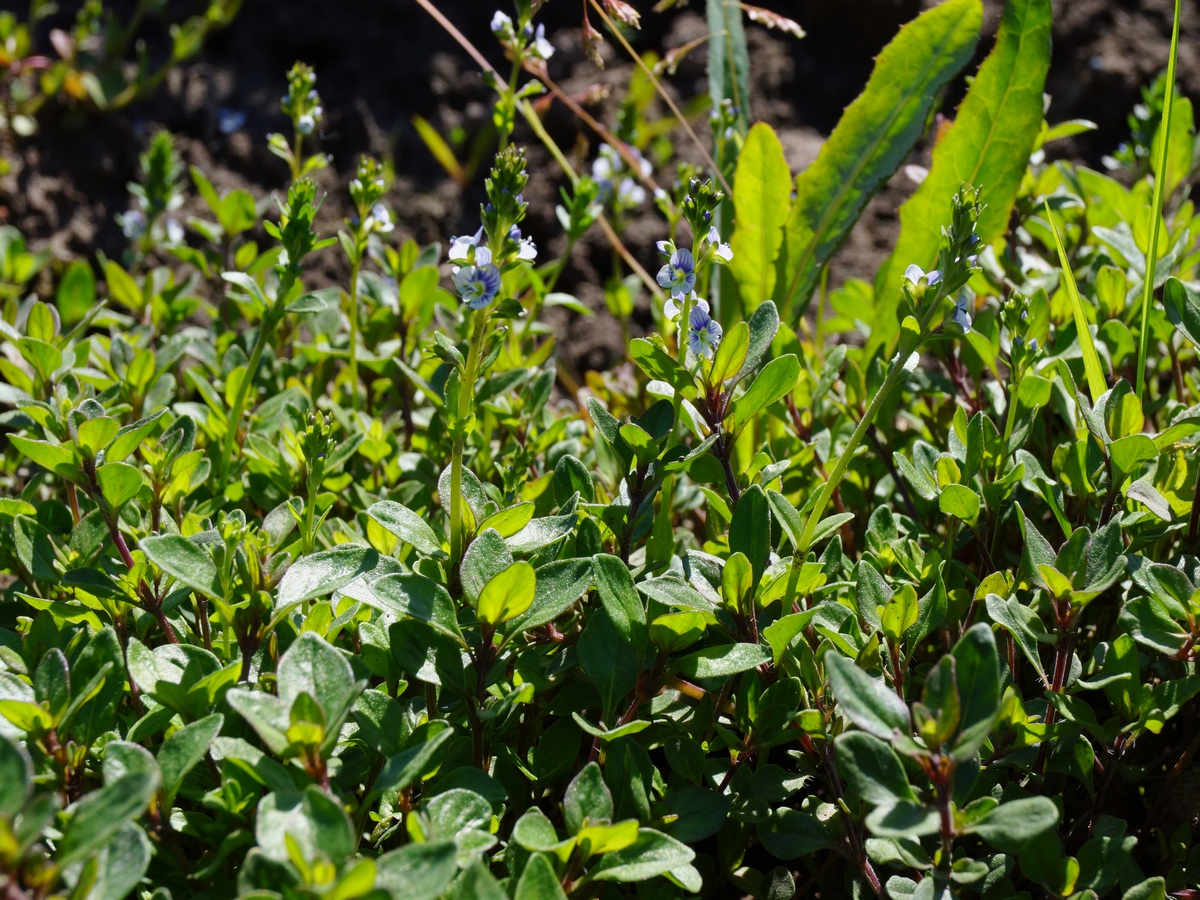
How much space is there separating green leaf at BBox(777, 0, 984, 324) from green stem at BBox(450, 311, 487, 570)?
3.99 feet

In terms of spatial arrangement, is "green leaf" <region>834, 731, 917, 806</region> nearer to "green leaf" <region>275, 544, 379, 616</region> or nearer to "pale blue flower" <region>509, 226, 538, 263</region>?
"green leaf" <region>275, 544, 379, 616</region>

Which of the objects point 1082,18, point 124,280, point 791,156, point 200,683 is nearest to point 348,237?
point 124,280

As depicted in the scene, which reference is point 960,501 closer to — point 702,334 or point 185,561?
point 702,334


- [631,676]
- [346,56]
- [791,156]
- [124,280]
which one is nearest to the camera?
[631,676]

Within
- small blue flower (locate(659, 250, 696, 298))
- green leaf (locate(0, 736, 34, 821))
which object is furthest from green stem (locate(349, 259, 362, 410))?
green leaf (locate(0, 736, 34, 821))

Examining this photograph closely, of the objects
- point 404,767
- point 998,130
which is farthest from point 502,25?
point 404,767

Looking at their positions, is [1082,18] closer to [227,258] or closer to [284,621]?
[227,258]

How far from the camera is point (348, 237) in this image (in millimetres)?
2377

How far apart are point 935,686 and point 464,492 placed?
805mm

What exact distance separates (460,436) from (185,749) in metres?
0.57

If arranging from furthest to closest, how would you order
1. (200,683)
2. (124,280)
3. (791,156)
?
(791,156) → (124,280) → (200,683)

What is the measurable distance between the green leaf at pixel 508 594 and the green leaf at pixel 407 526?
0.52 ft

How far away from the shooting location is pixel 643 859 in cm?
143

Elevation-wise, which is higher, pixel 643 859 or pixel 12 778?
pixel 12 778
